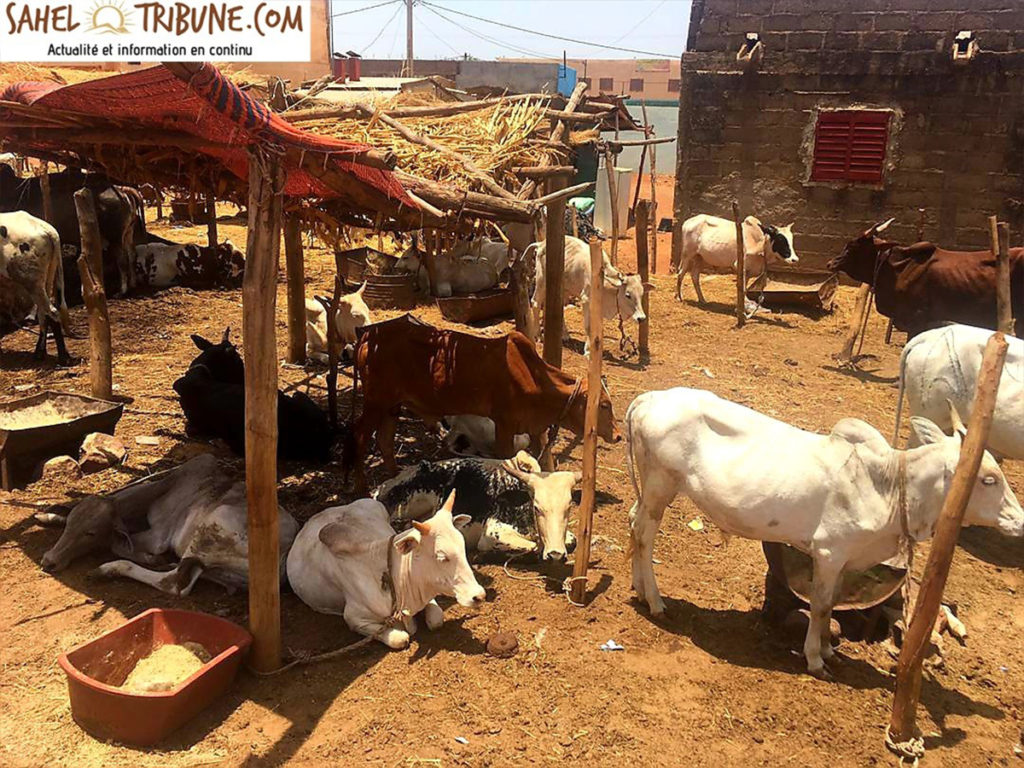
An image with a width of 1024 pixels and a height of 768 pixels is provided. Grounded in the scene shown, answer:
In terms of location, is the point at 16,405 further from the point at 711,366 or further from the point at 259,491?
the point at 711,366

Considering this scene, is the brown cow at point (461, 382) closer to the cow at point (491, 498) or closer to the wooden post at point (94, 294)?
the cow at point (491, 498)

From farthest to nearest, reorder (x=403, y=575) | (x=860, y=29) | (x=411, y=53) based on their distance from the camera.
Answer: (x=411, y=53) → (x=860, y=29) → (x=403, y=575)

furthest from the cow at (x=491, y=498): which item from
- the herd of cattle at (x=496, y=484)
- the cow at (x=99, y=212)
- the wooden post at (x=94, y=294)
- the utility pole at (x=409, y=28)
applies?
the utility pole at (x=409, y=28)

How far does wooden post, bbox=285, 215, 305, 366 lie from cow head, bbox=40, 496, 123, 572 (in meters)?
4.57

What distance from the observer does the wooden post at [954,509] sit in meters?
4.03

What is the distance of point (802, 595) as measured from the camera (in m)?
5.59

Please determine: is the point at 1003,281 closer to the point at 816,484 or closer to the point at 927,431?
the point at 927,431

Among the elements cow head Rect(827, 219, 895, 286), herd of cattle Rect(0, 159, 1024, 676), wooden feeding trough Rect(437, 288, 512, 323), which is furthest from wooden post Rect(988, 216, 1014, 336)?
wooden feeding trough Rect(437, 288, 512, 323)

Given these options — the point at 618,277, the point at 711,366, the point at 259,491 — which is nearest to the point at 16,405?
the point at 259,491

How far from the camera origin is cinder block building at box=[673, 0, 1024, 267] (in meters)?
14.4

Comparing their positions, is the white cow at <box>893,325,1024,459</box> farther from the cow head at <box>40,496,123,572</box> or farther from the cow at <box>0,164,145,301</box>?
the cow at <box>0,164,145,301</box>

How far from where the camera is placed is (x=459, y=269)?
45.0 ft

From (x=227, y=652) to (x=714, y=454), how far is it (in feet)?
10.1

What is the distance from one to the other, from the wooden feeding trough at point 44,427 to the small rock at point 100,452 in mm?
141
